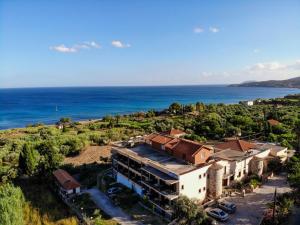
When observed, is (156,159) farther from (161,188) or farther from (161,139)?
(161,188)

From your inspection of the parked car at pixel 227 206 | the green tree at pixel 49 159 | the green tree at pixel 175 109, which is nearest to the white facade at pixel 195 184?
the parked car at pixel 227 206

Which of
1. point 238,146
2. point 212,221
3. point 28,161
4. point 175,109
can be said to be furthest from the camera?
point 175,109

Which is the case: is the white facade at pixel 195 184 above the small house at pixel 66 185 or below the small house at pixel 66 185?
above

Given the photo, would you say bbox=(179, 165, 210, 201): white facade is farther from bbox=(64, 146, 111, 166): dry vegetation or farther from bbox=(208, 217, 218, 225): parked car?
bbox=(64, 146, 111, 166): dry vegetation

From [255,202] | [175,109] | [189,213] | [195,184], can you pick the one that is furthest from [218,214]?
[175,109]

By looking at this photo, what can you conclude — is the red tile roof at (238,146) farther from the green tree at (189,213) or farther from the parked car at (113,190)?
the parked car at (113,190)

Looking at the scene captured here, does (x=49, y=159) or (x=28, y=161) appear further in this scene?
(x=49, y=159)

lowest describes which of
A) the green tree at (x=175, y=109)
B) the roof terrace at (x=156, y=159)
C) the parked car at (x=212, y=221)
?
the parked car at (x=212, y=221)
